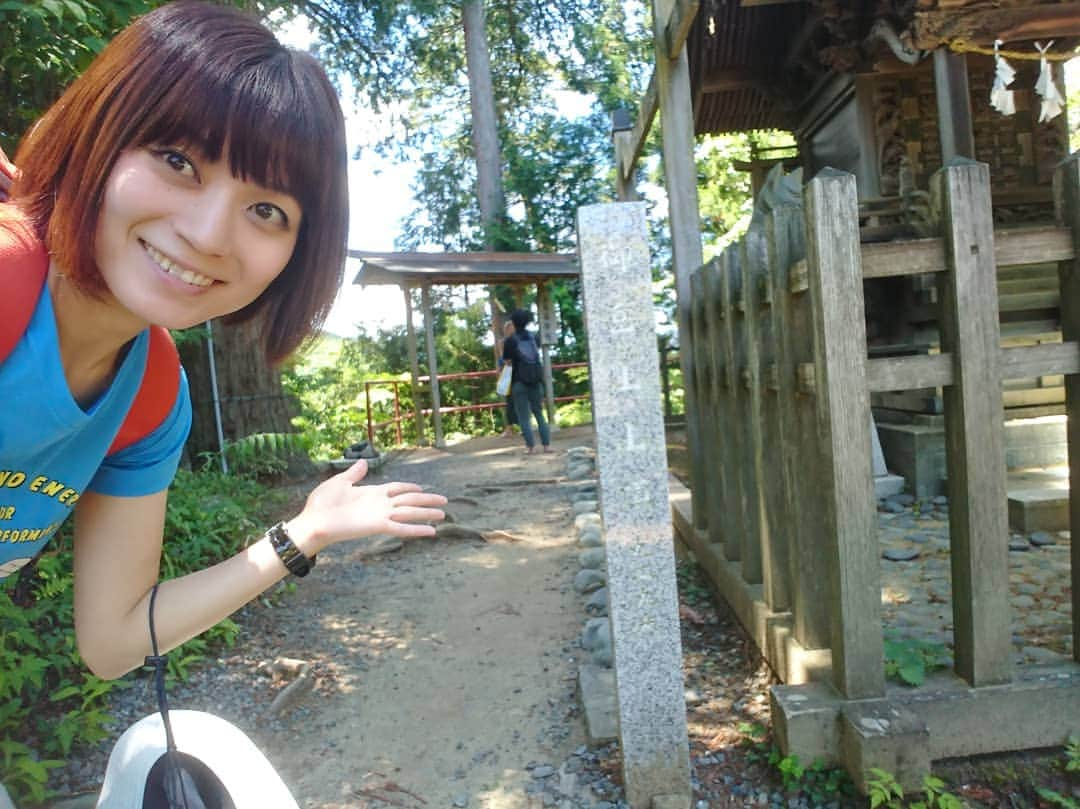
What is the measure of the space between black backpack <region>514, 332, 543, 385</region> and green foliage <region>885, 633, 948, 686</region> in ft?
21.5

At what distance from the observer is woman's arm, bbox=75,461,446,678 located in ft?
4.22

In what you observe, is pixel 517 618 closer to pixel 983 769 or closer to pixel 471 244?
pixel 983 769

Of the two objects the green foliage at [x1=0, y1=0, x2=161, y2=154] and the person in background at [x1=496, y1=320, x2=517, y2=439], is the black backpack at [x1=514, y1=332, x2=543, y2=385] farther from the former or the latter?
the green foliage at [x1=0, y1=0, x2=161, y2=154]

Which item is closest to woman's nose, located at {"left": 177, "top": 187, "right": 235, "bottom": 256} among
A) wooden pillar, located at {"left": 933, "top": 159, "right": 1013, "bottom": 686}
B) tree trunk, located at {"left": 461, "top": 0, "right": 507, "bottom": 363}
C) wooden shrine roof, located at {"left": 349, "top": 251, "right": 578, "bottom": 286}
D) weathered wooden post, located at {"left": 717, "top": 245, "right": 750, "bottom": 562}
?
wooden pillar, located at {"left": 933, "top": 159, "right": 1013, "bottom": 686}

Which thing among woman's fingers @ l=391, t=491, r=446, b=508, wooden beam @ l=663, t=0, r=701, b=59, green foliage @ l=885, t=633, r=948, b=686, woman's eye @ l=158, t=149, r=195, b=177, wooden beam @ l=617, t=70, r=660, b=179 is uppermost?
wooden beam @ l=663, t=0, r=701, b=59

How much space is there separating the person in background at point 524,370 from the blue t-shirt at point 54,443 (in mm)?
7471

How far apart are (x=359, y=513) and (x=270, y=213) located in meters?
0.49

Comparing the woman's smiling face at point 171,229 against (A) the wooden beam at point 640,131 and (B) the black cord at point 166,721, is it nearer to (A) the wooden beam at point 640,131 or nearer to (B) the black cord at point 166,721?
(B) the black cord at point 166,721

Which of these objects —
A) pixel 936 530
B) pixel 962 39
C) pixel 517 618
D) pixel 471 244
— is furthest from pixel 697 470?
pixel 471 244

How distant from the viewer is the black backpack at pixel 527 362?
8844mm

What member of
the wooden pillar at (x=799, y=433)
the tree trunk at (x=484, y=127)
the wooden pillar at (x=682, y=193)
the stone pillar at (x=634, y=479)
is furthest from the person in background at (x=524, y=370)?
the stone pillar at (x=634, y=479)

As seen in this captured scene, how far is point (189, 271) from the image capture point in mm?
1060

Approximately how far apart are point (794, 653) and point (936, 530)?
2499 mm

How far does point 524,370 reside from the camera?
885cm
